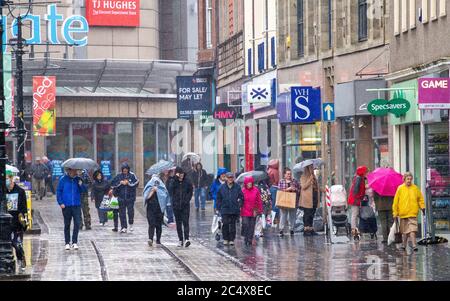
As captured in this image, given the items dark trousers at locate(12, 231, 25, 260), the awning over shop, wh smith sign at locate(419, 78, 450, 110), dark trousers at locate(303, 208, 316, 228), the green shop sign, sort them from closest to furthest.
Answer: dark trousers at locate(12, 231, 25, 260)
wh smith sign at locate(419, 78, 450, 110)
the green shop sign
dark trousers at locate(303, 208, 316, 228)
the awning over shop

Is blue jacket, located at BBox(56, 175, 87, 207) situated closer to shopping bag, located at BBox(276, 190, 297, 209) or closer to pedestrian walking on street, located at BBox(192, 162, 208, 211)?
shopping bag, located at BBox(276, 190, 297, 209)

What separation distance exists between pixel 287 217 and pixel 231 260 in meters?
8.50

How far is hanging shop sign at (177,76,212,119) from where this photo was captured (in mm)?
57656

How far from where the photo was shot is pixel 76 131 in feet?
240

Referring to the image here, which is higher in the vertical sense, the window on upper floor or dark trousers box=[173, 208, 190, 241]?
the window on upper floor

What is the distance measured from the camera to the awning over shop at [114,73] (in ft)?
228

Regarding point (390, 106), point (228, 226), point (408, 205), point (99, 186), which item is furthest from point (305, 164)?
point (99, 186)

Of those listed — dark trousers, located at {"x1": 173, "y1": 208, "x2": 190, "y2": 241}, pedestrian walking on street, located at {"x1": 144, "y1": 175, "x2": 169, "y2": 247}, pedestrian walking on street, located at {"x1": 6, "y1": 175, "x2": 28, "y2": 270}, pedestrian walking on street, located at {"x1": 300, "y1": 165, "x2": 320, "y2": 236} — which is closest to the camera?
pedestrian walking on street, located at {"x1": 6, "y1": 175, "x2": 28, "y2": 270}

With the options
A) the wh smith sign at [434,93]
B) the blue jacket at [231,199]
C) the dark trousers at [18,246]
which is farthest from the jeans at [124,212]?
the dark trousers at [18,246]

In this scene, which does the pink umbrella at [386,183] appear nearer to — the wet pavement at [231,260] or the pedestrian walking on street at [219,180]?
the wet pavement at [231,260]

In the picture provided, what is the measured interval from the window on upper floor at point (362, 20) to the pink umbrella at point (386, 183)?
9.35 m

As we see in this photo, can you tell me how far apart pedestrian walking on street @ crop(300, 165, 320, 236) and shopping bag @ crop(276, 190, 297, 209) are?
7.9 inches

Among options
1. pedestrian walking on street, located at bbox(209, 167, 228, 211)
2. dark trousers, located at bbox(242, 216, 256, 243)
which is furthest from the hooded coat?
dark trousers, located at bbox(242, 216, 256, 243)

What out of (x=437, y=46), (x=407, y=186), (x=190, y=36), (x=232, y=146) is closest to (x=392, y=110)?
(x=437, y=46)
